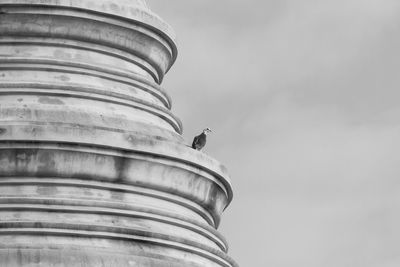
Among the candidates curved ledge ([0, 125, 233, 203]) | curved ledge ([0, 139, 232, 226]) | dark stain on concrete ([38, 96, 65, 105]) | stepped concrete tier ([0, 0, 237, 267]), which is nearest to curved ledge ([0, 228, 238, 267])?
stepped concrete tier ([0, 0, 237, 267])

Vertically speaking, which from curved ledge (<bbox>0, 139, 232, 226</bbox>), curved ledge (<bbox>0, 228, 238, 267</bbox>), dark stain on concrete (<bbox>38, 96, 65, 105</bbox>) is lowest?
curved ledge (<bbox>0, 228, 238, 267</bbox>)

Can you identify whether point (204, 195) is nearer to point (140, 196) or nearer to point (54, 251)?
point (140, 196)

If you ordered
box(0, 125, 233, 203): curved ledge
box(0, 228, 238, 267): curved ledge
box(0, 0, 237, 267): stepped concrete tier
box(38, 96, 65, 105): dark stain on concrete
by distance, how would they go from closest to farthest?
box(0, 228, 238, 267): curved ledge < box(0, 0, 237, 267): stepped concrete tier < box(0, 125, 233, 203): curved ledge < box(38, 96, 65, 105): dark stain on concrete

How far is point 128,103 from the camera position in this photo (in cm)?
2361

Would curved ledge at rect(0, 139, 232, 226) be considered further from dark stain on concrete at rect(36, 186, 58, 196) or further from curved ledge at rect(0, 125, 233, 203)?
dark stain on concrete at rect(36, 186, 58, 196)

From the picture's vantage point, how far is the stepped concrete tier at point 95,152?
21.7 meters

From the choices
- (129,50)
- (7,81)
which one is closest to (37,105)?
(7,81)

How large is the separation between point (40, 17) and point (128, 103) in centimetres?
168

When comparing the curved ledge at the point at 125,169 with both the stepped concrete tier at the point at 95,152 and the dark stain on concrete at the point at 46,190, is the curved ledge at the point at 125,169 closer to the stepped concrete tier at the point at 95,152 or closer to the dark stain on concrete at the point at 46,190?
the stepped concrete tier at the point at 95,152

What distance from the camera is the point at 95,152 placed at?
22250 millimetres

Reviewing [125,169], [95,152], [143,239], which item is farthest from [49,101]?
[143,239]

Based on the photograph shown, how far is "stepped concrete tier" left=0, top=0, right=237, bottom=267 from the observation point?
71.3ft

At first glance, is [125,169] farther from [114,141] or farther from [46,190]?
[46,190]

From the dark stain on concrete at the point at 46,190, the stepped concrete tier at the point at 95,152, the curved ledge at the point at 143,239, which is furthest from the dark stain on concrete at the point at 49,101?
the curved ledge at the point at 143,239
